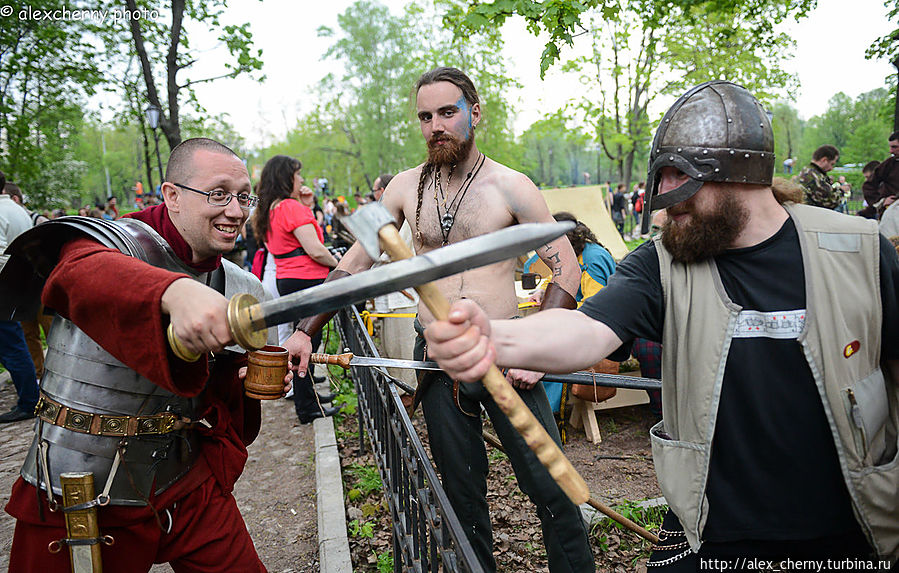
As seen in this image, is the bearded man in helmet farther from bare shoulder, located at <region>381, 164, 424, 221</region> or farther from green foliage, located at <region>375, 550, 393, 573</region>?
green foliage, located at <region>375, 550, 393, 573</region>

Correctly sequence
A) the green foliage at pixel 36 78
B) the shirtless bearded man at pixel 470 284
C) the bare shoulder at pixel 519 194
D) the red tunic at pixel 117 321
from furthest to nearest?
the green foliage at pixel 36 78, the bare shoulder at pixel 519 194, the shirtless bearded man at pixel 470 284, the red tunic at pixel 117 321

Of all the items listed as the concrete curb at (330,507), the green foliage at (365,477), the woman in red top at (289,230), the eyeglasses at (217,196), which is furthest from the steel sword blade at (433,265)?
the woman in red top at (289,230)

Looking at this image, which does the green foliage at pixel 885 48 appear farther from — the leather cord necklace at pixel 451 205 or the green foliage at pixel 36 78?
the green foliage at pixel 36 78

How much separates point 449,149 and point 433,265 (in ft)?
6.07

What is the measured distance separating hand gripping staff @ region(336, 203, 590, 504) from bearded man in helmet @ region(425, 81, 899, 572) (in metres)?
0.37

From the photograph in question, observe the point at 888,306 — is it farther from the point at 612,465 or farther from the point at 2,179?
the point at 2,179

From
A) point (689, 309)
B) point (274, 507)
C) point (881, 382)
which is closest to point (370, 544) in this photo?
point (274, 507)

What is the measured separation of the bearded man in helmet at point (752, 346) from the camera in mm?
1720

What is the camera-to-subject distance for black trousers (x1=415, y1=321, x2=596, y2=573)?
256 centimetres

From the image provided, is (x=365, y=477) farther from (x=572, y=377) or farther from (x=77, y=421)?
(x=77, y=421)

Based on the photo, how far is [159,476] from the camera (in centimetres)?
220

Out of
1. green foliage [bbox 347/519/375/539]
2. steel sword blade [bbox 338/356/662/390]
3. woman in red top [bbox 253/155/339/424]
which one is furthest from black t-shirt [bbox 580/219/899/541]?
woman in red top [bbox 253/155/339/424]

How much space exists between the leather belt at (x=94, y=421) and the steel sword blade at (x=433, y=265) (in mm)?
1270

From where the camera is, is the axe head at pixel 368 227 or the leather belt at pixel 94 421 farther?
the leather belt at pixel 94 421
